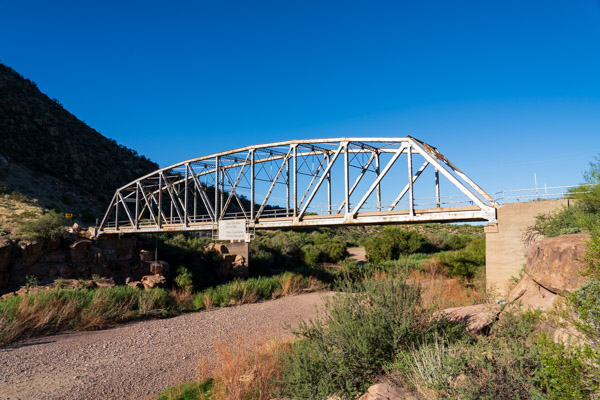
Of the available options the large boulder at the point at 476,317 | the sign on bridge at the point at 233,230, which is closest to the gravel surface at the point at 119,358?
the large boulder at the point at 476,317

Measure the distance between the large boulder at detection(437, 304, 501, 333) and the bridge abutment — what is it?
475 centimetres

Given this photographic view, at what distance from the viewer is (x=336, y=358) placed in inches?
283

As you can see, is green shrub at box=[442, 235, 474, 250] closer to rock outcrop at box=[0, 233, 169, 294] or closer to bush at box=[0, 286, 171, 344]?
rock outcrop at box=[0, 233, 169, 294]

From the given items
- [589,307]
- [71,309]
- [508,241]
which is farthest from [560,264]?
[71,309]

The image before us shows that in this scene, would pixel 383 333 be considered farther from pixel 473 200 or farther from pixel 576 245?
pixel 473 200

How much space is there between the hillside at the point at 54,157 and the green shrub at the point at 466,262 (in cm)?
3851

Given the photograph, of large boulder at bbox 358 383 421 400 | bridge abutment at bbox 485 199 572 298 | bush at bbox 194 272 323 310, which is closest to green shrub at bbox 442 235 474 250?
bush at bbox 194 272 323 310

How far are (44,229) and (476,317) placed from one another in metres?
25.7

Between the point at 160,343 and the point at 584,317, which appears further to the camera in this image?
the point at 160,343

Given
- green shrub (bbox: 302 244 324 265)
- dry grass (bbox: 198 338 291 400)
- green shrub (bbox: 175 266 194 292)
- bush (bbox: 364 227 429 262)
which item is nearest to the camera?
dry grass (bbox: 198 338 291 400)

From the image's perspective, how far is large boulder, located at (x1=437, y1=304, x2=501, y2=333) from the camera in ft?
27.8

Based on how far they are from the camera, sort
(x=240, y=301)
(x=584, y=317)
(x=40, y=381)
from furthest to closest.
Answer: (x=240, y=301) < (x=40, y=381) < (x=584, y=317)

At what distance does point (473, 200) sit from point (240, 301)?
16.1 metres

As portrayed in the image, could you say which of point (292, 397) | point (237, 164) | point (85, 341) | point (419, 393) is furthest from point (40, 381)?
point (237, 164)
